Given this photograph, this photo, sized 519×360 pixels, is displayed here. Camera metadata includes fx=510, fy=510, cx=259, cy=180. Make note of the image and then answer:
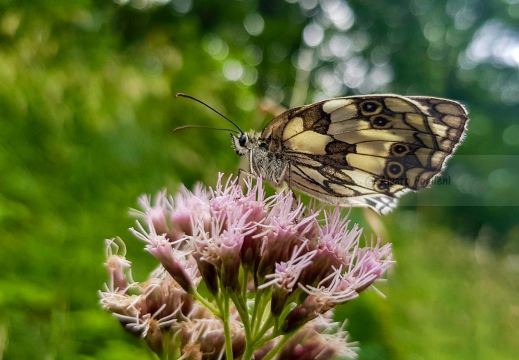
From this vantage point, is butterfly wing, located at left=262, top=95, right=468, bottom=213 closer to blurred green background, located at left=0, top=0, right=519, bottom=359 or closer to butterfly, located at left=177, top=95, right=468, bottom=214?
butterfly, located at left=177, top=95, right=468, bottom=214

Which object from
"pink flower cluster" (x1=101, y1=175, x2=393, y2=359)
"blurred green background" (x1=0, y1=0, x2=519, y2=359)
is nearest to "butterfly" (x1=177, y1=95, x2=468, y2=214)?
"pink flower cluster" (x1=101, y1=175, x2=393, y2=359)

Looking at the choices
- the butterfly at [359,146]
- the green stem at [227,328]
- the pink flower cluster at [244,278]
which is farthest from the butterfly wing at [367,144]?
the green stem at [227,328]

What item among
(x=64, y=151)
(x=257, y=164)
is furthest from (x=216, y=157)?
(x=257, y=164)

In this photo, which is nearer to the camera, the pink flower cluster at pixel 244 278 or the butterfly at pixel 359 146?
the pink flower cluster at pixel 244 278

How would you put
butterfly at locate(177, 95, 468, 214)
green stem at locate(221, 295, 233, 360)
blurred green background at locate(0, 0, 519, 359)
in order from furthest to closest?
blurred green background at locate(0, 0, 519, 359) → butterfly at locate(177, 95, 468, 214) → green stem at locate(221, 295, 233, 360)

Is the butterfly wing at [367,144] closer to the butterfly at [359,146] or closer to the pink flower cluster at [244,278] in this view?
the butterfly at [359,146]

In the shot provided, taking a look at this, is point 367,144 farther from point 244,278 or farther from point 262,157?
point 244,278
